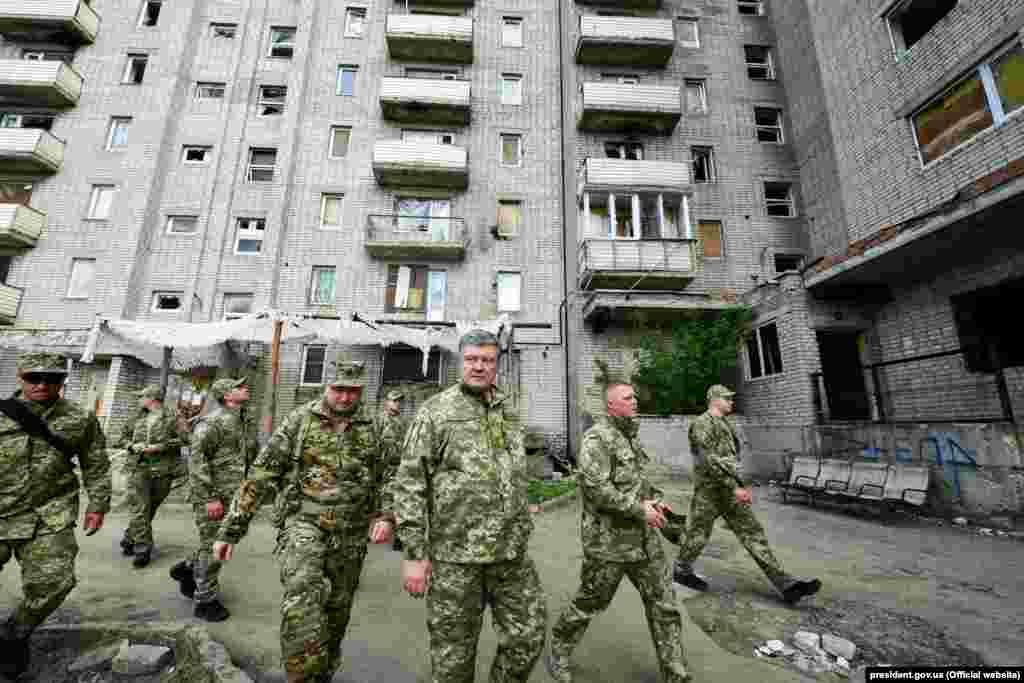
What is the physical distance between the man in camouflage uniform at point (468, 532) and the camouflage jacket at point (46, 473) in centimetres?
268

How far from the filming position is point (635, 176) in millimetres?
14219

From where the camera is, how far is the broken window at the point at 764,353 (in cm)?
1161

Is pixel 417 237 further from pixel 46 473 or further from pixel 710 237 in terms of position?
pixel 46 473

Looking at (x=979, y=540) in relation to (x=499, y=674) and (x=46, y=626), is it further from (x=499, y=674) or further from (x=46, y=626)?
(x=46, y=626)

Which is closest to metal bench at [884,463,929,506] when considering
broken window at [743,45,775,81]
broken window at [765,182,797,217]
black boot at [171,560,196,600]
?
black boot at [171,560,196,600]

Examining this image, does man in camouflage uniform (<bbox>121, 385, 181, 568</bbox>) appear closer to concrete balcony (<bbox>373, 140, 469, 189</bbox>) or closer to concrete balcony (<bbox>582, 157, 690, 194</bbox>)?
concrete balcony (<bbox>373, 140, 469, 189</bbox>)

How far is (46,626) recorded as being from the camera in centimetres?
337

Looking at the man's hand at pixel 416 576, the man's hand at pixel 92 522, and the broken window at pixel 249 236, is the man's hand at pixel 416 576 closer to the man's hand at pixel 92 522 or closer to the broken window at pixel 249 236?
the man's hand at pixel 92 522

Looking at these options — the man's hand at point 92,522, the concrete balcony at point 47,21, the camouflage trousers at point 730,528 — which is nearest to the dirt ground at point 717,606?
the camouflage trousers at point 730,528

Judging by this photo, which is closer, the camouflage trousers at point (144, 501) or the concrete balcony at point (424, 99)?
the camouflage trousers at point (144, 501)

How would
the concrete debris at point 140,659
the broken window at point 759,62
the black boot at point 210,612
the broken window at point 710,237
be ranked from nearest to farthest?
the concrete debris at point 140,659 < the black boot at point 210,612 < the broken window at point 710,237 < the broken window at point 759,62

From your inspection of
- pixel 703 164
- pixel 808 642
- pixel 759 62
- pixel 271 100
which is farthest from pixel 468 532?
pixel 759 62

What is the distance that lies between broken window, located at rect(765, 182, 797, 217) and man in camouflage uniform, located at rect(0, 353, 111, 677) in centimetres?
1798

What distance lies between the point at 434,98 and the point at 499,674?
16.9 m
